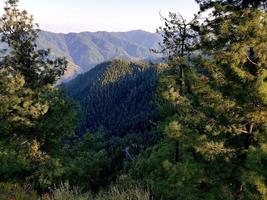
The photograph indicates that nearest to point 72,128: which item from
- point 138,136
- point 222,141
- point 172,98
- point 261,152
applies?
point 172,98

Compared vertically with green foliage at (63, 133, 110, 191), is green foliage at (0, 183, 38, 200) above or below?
above

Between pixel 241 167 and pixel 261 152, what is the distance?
131 centimetres

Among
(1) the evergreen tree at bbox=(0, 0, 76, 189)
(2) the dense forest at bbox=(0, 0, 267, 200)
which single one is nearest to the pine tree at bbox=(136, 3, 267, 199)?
(2) the dense forest at bbox=(0, 0, 267, 200)

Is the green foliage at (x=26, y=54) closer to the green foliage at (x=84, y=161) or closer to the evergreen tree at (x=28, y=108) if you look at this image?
the evergreen tree at (x=28, y=108)

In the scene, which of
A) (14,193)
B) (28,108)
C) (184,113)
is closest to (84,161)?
(28,108)

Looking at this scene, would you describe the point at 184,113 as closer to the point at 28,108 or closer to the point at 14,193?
the point at 14,193

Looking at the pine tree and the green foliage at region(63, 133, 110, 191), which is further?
the green foliage at region(63, 133, 110, 191)

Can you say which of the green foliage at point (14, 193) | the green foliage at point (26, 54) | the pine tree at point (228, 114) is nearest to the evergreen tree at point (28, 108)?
the green foliage at point (26, 54)

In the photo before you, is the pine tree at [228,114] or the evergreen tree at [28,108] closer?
the pine tree at [228,114]

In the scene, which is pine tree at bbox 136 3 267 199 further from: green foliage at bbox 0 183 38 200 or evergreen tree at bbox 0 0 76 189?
evergreen tree at bbox 0 0 76 189

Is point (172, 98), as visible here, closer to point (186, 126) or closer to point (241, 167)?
point (186, 126)

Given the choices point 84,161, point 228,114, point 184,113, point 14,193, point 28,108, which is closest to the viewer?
point 14,193

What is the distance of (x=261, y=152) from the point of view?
11703 mm

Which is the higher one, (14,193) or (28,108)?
(14,193)
